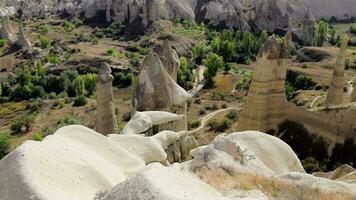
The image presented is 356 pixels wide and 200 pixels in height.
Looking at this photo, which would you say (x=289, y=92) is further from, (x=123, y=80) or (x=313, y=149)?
(x=313, y=149)

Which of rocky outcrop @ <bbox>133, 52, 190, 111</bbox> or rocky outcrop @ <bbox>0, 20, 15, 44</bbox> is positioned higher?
rocky outcrop @ <bbox>133, 52, 190, 111</bbox>

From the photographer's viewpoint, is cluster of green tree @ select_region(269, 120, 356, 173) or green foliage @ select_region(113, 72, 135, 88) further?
green foliage @ select_region(113, 72, 135, 88)

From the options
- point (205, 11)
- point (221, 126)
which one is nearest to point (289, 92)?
point (221, 126)

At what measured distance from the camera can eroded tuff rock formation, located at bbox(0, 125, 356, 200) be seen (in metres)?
9.38

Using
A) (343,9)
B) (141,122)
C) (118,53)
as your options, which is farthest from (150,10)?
(141,122)

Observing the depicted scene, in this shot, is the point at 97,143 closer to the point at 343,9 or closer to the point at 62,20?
the point at 62,20

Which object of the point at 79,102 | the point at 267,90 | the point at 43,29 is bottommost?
the point at 79,102

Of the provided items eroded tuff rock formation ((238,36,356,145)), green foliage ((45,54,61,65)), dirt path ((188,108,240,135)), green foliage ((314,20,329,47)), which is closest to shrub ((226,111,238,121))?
dirt path ((188,108,240,135))

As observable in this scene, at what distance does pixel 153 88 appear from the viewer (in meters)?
25.0

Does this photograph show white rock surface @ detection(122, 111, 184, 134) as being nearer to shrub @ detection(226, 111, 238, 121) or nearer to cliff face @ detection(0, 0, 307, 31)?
shrub @ detection(226, 111, 238, 121)

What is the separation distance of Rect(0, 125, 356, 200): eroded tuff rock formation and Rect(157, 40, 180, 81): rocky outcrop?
1421 centimetres

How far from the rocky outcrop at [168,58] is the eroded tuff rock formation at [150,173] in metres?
14.2

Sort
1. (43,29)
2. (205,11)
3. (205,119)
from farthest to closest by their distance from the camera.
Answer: (205,11), (43,29), (205,119)

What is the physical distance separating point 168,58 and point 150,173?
67.0 ft
